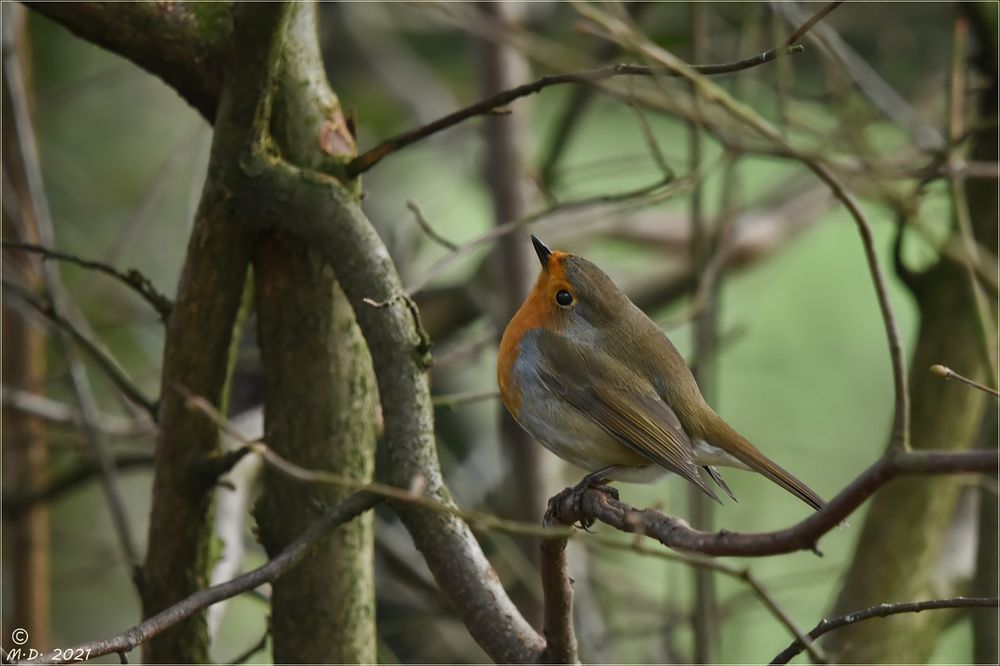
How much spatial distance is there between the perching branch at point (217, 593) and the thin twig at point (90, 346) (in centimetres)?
74

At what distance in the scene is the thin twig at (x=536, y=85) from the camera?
1821mm

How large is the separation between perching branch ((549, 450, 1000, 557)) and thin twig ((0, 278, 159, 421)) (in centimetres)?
138

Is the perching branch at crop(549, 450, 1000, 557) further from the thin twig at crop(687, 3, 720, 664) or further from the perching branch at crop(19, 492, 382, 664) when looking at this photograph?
the thin twig at crop(687, 3, 720, 664)

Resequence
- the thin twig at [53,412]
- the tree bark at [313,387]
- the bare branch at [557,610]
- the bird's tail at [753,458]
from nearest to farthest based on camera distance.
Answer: the bare branch at [557,610] → the tree bark at [313,387] → the bird's tail at [753,458] → the thin twig at [53,412]

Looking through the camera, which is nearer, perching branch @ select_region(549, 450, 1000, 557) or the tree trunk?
perching branch @ select_region(549, 450, 1000, 557)

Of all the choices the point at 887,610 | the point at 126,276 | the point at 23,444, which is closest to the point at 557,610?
the point at 887,610

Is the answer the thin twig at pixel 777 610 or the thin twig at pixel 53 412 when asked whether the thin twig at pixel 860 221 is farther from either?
the thin twig at pixel 53 412

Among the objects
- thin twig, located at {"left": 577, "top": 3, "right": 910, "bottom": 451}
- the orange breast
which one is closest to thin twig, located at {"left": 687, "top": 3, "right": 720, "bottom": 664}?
the orange breast

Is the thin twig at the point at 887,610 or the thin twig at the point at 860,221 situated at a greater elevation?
the thin twig at the point at 860,221

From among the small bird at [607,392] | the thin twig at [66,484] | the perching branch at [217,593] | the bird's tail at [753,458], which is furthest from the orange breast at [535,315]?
the thin twig at [66,484]

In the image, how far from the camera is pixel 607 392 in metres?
2.80

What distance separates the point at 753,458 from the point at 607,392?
0.38 meters

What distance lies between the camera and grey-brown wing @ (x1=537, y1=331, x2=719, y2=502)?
8.61 feet

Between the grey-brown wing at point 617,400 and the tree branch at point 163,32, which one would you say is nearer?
the tree branch at point 163,32
